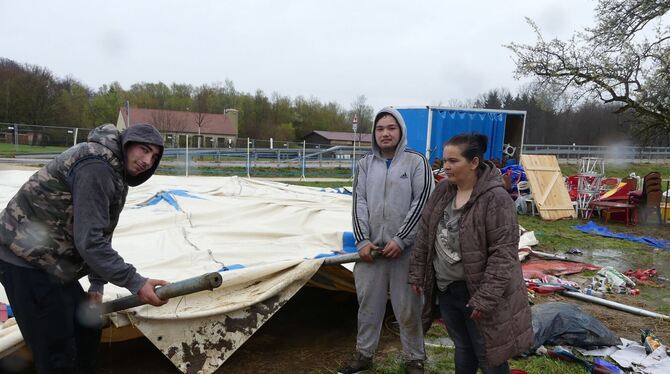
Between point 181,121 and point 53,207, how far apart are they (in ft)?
117

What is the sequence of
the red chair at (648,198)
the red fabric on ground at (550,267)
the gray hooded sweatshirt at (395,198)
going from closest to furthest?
1. the gray hooded sweatshirt at (395,198)
2. the red fabric on ground at (550,267)
3. the red chair at (648,198)

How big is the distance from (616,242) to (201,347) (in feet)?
24.6

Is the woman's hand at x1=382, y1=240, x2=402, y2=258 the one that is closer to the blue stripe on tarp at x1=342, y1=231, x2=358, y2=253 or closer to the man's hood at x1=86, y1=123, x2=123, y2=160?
the blue stripe on tarp at x1=342, y1=231, x2=358, y2=253

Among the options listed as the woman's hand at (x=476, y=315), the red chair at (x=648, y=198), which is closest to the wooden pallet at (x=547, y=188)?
the red chair at (x=648, y=198)

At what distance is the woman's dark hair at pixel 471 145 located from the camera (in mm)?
2268

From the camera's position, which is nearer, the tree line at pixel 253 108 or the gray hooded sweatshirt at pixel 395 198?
the gray hooded sweatshirt at pixel 395 198

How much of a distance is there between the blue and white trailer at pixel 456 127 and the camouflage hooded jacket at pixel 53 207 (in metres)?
9.52

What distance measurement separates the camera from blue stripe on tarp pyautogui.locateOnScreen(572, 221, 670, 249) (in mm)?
7820

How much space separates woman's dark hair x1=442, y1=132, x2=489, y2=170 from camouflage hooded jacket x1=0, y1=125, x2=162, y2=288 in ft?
4.64

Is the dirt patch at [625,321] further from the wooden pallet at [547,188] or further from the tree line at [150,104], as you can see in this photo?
the tree line at [150,104]

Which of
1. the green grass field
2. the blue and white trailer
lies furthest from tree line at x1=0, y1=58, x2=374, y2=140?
the blue and white trailer

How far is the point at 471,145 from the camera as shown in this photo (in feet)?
7.45

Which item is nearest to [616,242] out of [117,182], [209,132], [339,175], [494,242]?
[494,242]

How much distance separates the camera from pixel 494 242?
6.97ft
